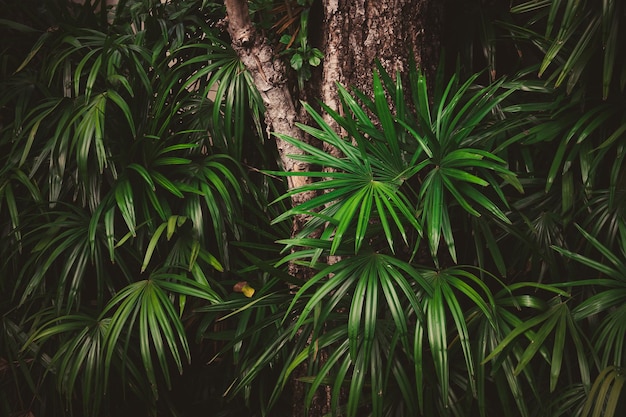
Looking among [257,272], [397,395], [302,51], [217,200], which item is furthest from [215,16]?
[397,395]

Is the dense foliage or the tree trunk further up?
the tree trunk

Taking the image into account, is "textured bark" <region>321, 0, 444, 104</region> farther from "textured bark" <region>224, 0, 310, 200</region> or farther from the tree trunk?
"textured bark" <region>224, 0, 310, 200</region>

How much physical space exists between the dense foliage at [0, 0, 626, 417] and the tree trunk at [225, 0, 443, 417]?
0.06 metres

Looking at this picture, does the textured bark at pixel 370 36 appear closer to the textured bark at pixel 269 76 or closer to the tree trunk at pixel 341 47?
the tree trunk at pixel 341 47

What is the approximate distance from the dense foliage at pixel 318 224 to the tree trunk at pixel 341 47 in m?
0.06

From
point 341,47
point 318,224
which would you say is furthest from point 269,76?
point 318,224

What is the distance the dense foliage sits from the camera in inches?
51.3

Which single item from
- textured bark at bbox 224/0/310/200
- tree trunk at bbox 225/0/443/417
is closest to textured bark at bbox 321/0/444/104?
tree trunk at bbox 225/0/443/417

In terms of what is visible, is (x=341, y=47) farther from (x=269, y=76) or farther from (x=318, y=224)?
(x=318, y=224)

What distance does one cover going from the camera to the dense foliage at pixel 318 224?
130 centimetres

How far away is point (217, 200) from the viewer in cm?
168

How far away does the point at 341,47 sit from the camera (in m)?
1.60

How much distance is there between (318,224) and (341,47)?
46 centimetres

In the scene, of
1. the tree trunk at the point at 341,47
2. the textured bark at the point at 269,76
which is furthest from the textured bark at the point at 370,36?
the textured bark at the point at 269,76
